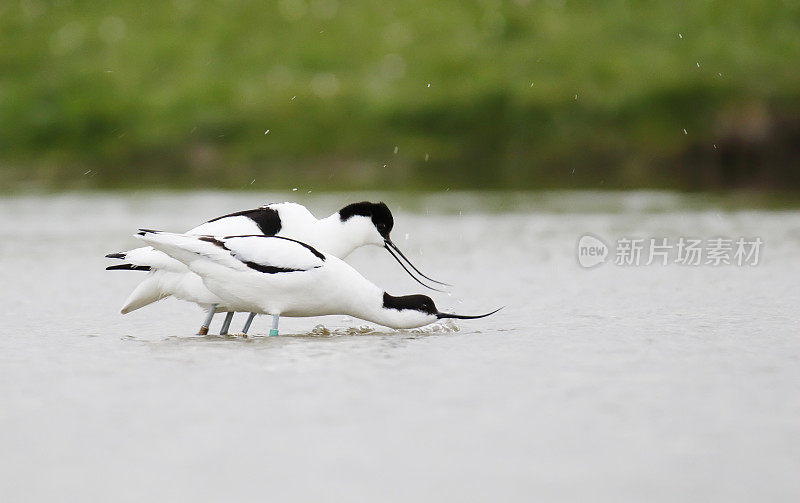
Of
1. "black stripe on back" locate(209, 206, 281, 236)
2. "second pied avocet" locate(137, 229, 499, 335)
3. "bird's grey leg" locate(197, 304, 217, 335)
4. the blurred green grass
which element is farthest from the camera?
the blurred green grass

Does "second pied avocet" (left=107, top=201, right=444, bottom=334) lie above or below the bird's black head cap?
below

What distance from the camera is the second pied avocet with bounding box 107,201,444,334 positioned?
10602 millimetres

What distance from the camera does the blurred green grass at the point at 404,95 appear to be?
3422cm

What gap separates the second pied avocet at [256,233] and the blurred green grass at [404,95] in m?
18.7

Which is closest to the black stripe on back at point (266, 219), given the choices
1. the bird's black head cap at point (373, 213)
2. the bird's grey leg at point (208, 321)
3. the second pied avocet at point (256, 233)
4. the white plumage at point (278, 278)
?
the second pied avocet at point (256, 233)

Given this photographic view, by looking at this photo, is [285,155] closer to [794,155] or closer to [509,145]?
[509,145]

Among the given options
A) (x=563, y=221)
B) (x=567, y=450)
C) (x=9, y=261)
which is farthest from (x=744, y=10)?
(x=567, y=450)

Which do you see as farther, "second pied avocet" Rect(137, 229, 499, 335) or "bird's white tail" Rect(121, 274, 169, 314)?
"bird's white tail" Rect(121, 274, 169, 314)

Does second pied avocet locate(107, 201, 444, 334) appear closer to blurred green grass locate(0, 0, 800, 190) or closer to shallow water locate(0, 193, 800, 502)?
shallow water locate(0, 193, 800, 502)

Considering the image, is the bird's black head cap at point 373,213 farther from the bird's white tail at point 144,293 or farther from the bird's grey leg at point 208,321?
the bird's white tail at point 144,293

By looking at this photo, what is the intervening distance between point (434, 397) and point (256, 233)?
3642 mm

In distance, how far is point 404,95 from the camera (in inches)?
1556

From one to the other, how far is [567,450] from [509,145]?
30.0 m

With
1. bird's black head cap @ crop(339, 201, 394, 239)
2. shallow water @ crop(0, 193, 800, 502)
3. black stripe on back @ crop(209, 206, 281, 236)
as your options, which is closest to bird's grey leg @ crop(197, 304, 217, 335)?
shallow water @ crop(0, 193, 800, 502)
